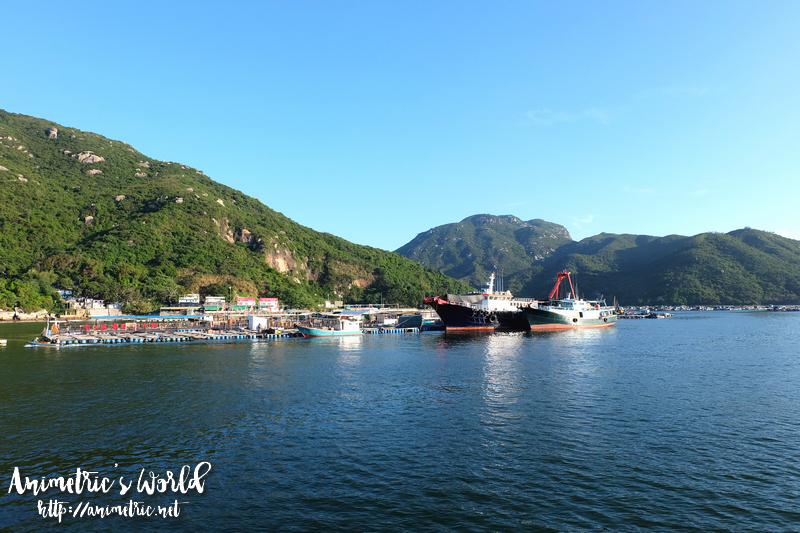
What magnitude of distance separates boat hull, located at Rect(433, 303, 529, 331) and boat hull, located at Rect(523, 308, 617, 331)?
3542 mm

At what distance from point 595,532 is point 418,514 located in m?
6.69

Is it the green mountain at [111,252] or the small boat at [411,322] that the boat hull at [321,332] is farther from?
the green mountain at [111,252]

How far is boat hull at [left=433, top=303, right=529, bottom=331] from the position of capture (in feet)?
337

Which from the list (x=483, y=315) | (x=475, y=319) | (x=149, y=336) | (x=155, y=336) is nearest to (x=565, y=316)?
(x=483, y=315)

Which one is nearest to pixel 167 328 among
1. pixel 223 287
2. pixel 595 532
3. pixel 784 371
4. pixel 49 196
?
pixel 223 287

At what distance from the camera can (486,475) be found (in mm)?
20531

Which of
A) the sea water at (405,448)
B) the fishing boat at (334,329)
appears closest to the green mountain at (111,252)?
the fishing boat at (334,329)

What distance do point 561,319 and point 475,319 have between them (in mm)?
22172

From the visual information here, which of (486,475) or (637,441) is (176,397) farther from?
(637,441)

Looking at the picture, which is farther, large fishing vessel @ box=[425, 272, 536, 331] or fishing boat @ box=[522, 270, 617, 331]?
large fishing vessel @ box=[425, 272, 536, 331]

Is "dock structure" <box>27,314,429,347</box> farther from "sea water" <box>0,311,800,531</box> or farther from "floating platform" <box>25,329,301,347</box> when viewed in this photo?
"sea water" <box>0,311,800,531</box>

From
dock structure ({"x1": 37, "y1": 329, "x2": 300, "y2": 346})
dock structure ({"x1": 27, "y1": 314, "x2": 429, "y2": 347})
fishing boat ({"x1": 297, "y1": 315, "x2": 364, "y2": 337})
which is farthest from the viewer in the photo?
fishing boat ({"x1": 297, "y1": 315, "x2": 364, "y2": 337})

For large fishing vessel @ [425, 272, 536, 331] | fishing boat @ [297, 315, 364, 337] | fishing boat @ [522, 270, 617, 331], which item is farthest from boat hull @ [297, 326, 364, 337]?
fishing boat @ [522, 270, 617, 331]

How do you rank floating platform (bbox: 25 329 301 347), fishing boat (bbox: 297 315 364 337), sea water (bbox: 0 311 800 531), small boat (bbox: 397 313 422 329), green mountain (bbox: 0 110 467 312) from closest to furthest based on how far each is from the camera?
1. sea water (bbox: 0 311 800 531)
2. floating platform (bbox: 25 329 301 347)
3. fishing boat (bbox: 297 315 364 337)
4. small boat (bbox: 397 313 422 329)
5. green mountain (bbox: 0 110 467 312)
